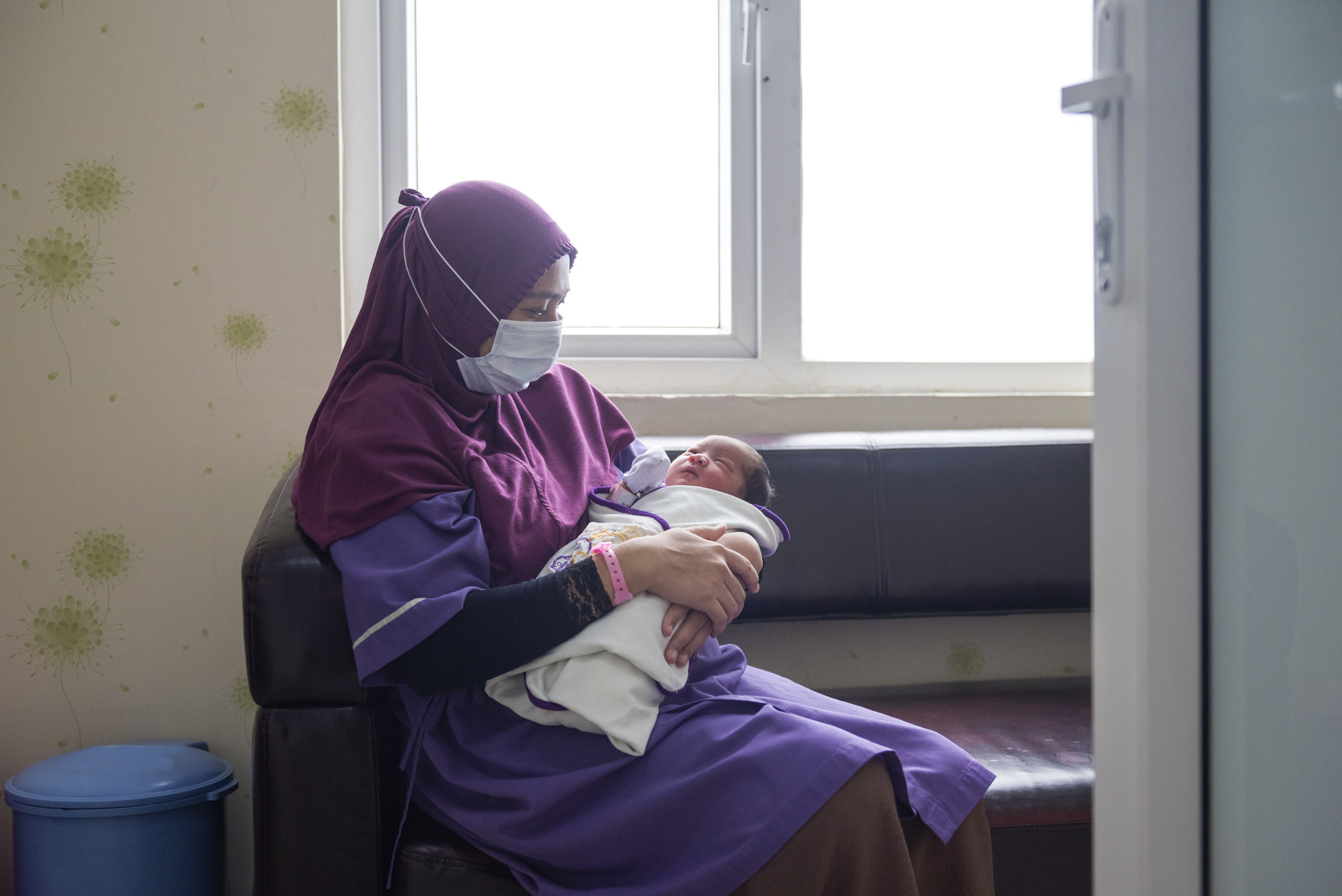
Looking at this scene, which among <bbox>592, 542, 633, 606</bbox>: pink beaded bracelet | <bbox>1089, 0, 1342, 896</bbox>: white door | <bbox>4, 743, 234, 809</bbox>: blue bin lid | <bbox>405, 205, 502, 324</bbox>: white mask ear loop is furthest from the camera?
<bbox>4, 743, 234, 809</bbox>: blue bin lid

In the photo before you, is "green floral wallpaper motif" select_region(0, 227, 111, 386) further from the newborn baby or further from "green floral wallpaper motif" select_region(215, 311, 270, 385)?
the newborn baby

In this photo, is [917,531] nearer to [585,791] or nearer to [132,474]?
[585,791]

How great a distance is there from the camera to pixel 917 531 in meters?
1.76

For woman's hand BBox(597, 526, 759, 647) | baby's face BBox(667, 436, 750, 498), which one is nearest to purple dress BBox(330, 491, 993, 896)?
woman's hand BBox(597, 526, 759, 647)

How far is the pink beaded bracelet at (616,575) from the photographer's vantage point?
1.10 meters

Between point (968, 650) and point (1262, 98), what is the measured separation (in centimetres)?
161

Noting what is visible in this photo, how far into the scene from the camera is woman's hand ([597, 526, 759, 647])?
3.67 ft

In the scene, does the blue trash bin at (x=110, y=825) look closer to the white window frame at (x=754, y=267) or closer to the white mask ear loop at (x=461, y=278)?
the white mask ear loop at (x=461, y=278)

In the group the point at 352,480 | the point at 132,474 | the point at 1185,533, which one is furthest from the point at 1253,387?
the point at 132,474

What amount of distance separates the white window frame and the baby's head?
2.10 feet

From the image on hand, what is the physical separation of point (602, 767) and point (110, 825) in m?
0.93

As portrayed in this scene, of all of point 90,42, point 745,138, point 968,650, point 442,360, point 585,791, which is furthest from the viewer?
point 745,138

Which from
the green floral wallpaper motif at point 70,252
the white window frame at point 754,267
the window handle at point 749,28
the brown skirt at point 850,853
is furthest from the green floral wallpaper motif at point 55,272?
the brown skirt at point 850,853

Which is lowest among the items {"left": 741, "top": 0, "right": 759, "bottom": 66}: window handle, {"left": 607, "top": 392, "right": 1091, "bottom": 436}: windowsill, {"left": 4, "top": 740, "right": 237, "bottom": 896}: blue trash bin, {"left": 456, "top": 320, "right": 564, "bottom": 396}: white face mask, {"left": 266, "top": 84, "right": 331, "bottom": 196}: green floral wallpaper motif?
{"left": 4, "top": 740, "right": 237, "bottom": 896}: blue trash bin
